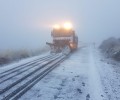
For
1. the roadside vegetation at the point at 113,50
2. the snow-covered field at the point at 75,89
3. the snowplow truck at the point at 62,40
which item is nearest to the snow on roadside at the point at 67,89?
the snow-covered field at the point at 75,89

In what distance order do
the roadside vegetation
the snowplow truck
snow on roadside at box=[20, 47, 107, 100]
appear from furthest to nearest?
the snowplow truck < the roadside vegetation < snow on roadside at box=[20, 47, 107, 100]

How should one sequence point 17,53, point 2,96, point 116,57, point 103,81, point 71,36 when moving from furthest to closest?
point 71,36 → point 17,53 → point 116,57 → point 103,81 → point 2,96

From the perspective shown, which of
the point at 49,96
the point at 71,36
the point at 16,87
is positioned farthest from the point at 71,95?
the point at 71,36

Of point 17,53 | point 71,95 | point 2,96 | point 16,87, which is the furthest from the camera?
point 17,53

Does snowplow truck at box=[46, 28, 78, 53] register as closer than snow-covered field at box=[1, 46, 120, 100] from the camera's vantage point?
No

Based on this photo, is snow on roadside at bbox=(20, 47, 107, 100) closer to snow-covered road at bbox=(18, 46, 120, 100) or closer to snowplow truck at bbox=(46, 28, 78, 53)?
snow-covered road at bbox=(18, 46, 120, 100)

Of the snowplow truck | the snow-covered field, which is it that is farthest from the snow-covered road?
the snowplow truck

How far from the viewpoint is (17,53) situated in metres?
29.4

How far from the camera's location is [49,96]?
9219mm

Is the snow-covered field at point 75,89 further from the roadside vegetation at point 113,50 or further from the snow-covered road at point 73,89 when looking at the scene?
the roadside vegetation at point 113,50

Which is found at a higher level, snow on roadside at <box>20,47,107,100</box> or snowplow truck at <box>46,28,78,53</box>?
snowplow truck at <box>46,28,78,53</box>

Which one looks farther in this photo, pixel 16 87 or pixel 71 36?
pixel 71 36

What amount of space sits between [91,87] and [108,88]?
27.5 inches

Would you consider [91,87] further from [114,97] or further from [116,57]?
[116,57]
